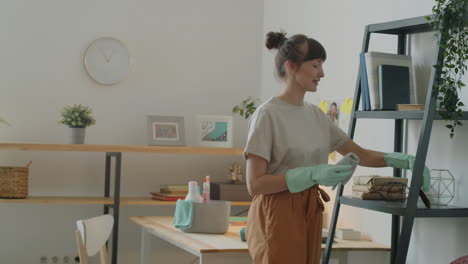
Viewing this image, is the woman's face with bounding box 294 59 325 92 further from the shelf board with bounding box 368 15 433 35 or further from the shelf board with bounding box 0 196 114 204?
the shelf board with bounding box 0 196 114 204

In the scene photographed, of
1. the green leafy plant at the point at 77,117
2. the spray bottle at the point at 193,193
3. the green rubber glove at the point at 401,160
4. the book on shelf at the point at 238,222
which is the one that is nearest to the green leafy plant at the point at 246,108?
the book on shelf at the point at 238,222

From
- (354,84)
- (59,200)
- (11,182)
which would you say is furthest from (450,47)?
(11,182)

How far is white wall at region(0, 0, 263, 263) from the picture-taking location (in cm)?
416

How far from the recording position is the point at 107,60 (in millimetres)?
4316

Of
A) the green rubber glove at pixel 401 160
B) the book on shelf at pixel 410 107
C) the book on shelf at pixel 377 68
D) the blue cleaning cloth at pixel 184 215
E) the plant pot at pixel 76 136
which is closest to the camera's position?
the green rubber glove at pixel 401 160

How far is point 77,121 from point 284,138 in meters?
2.03

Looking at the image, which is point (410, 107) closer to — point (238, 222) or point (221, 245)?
point (221, 245)

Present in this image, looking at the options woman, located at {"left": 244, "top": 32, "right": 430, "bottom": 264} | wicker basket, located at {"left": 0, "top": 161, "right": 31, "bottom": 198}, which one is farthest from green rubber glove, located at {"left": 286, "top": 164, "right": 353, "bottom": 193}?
wicker basket, located at {"left": 0, "top": 161, "right": 31, "bottom": 198}

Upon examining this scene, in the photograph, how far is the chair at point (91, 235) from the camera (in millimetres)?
2562

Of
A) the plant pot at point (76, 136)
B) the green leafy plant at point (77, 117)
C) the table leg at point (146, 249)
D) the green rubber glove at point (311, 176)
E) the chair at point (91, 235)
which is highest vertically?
the green leafy plant at point (77, 117)

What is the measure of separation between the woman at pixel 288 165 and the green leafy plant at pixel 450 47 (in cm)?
42

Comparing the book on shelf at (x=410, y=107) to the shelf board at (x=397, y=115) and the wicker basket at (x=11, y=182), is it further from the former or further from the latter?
the wicker basket at (x=11, y=182)

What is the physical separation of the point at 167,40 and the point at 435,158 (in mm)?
2219

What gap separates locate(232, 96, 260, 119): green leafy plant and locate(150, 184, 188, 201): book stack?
562mm
